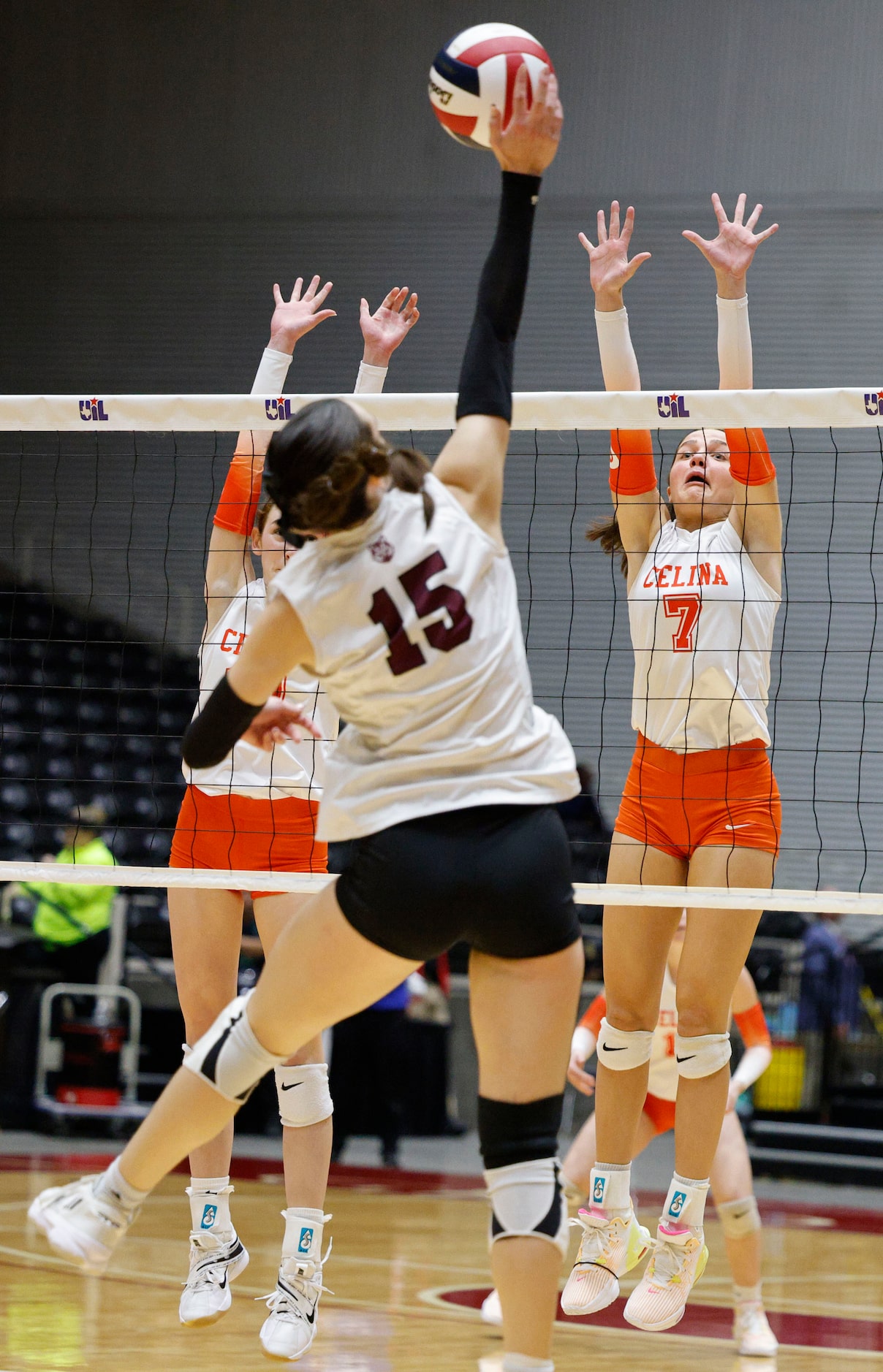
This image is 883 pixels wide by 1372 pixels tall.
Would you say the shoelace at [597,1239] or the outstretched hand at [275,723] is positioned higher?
the outstretched hand at [275,723]

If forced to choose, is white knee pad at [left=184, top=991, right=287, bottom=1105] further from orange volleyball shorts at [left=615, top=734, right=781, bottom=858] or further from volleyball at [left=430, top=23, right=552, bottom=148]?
volleyball at [left=430, top=23, right=552, bottom=148]

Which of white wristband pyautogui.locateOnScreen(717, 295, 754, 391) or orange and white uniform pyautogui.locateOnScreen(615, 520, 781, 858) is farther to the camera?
white wristband pyautogui.locateOnScreen(717, 295, 754, 391)

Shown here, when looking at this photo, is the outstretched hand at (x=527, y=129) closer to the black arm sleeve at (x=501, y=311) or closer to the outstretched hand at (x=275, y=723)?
the black arm sleeve at (x=501, y=311)

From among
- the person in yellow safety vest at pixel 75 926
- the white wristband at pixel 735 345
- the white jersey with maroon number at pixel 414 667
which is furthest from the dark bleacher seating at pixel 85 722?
the white jersey with maroon number at pixel 414 667

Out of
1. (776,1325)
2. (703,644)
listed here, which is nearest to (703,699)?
(703,644)

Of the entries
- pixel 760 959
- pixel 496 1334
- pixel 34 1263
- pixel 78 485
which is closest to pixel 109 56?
pixel 78 485

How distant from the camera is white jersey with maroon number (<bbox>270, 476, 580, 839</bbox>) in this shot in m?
2.77

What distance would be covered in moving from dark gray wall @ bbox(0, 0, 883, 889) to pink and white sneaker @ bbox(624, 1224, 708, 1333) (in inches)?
300

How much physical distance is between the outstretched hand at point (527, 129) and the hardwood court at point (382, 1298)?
3929 millimetres

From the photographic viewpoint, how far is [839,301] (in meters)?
12.9

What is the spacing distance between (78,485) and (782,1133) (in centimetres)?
774

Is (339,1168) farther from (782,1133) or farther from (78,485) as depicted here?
(78,485)

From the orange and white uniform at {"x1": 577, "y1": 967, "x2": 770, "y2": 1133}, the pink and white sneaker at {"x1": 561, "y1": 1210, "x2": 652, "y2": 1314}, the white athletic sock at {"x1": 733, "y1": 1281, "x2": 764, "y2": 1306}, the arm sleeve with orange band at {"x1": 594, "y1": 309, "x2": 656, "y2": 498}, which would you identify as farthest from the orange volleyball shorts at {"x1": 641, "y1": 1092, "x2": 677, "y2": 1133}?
the arm sleeve with orange band at {"x1": 594, "y1": 309, "x2": 656, "y2": 498}

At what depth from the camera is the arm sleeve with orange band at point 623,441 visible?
466 cm
